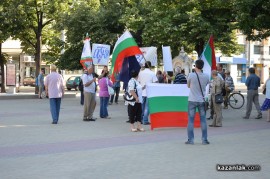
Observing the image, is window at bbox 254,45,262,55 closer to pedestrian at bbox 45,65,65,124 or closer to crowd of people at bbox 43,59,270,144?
crowd of people at bbox 43,59,270,144

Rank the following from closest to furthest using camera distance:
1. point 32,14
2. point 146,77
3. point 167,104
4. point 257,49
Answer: point 167,104, point 146,77, point 32,14, point 257,49

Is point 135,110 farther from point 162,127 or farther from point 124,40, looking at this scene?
point 124,40

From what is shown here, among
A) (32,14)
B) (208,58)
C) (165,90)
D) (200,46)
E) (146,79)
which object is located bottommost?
(165,90)

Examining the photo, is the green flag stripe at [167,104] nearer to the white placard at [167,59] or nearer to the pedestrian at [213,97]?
the pedestrian at [213,97]

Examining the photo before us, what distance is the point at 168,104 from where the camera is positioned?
531 inches

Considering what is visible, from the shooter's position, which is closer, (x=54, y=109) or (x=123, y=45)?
(x=123, y=45)

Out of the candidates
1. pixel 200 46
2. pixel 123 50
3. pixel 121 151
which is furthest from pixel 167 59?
pixel 200 46

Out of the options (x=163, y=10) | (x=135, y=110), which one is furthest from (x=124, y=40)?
(x=163, y=10)

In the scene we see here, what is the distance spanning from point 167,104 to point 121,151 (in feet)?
14.1

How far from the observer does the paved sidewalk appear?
741cm

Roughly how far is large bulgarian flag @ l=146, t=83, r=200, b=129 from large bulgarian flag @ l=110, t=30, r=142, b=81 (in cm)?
145

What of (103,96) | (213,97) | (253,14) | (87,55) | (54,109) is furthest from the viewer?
(253,14)

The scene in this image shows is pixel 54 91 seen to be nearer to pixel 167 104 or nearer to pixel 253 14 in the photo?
pixel 167 104

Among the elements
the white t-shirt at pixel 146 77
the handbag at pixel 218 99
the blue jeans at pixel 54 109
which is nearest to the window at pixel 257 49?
the handbag at pixel 218 99
